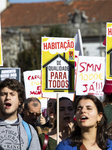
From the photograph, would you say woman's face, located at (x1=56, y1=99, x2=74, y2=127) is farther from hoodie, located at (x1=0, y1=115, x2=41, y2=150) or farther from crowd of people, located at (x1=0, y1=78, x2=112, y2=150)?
hoodie, located at (x1=0, y1=115, x2=41, y2=150)

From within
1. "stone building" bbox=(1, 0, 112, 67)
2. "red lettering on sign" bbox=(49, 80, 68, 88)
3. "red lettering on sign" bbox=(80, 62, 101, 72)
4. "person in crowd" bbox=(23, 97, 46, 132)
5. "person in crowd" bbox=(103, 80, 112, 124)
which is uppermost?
Result: "stone building" bbox=(1, 0, 112, 67)

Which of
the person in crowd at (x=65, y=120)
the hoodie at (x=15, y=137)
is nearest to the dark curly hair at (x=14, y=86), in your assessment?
the hoodie at (x=15, y=137)

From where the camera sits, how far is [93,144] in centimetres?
348

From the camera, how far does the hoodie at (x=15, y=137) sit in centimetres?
387

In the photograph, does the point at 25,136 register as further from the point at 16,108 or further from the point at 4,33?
the point at 4,33

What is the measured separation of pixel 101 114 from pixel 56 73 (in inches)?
84.6

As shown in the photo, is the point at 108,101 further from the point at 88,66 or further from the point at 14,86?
the point at 88,66

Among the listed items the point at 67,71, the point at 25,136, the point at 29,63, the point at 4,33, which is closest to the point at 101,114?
the point at 25,136

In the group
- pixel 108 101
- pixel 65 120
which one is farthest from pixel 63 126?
pixel 108 101

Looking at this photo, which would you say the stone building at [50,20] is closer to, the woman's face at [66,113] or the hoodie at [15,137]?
the woman's face at [66,113]

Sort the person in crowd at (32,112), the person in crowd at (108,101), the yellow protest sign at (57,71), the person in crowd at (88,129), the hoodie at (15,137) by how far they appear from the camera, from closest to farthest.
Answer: the person in crowd at (88,129) → the hoodie at (15,137) → the person in crowd at (108,101) → the yellow protest sign at (57,71) → the person in crowd at (32,112)

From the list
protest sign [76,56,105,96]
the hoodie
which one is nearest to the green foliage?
protest sign [76,56,105,96]

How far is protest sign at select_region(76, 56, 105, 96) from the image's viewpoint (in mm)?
7066

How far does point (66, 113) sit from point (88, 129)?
1.35 meters
